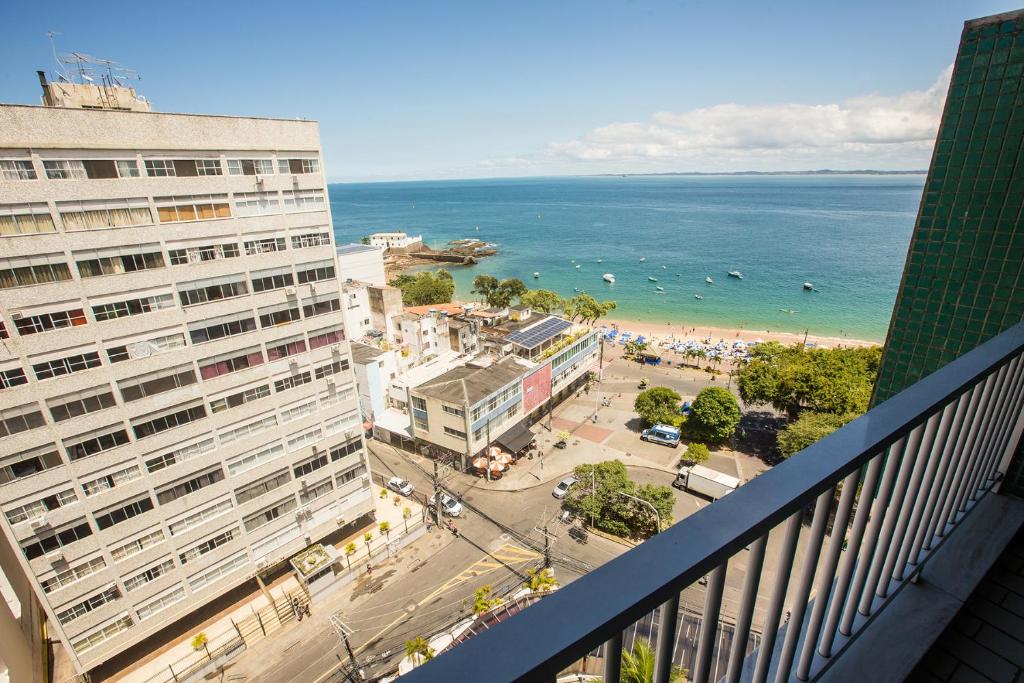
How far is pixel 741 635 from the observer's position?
1990 mm

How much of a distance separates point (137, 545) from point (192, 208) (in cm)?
1064

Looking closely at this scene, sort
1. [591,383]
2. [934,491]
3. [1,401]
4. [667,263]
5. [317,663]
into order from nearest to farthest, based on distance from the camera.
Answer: [934,491] < [1,401] < [317,663] < [591,383] < [667,263]

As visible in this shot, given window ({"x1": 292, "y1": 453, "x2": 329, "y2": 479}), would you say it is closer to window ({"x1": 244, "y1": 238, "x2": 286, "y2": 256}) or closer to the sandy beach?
window ({"x1": 244, "y1": 238, "x2": 286, "y2": 256})

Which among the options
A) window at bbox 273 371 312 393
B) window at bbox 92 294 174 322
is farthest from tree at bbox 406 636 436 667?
window at bbox 92 294 174 322

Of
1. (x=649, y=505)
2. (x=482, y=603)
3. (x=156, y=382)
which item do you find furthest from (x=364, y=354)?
(x=649, y=505)

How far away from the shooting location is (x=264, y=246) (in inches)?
639

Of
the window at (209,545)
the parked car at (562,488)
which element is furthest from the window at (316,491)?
the parked car at (562,488)

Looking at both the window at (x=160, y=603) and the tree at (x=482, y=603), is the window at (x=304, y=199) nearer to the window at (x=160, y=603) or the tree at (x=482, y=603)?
the window at (x=160, y=603)

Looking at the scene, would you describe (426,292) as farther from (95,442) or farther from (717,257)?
(717,257)

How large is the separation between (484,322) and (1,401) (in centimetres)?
3234

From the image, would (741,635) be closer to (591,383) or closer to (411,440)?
(411,440)

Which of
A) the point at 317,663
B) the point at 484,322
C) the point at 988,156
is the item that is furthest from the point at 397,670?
the point at 484,322

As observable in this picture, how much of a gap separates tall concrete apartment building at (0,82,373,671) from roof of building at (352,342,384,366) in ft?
39.4

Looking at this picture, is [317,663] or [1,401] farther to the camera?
[317,663]
